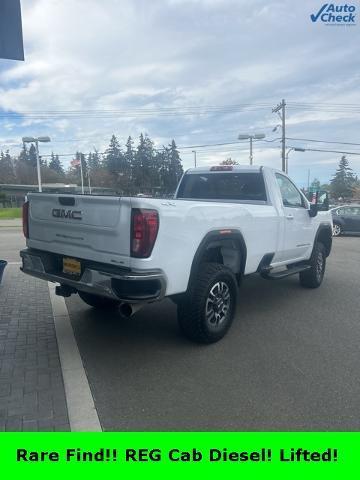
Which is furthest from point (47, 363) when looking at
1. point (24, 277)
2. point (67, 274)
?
point (24, 277)

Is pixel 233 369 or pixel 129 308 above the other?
pixel 129 308

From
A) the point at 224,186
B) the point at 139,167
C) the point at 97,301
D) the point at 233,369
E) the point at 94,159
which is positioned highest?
the point at 94,159

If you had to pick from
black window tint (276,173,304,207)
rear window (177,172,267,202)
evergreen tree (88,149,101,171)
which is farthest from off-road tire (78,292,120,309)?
evergreen tree (88,149,101,171)

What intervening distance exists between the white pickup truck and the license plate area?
0.04ft

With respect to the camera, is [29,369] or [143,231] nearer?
[143,231]

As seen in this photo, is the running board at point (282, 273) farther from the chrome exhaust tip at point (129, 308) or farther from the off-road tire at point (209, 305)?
the chrome exhaust tip at point (129, 308)

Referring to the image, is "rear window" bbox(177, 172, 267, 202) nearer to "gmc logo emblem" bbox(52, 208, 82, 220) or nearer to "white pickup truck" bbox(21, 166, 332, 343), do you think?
"white pickup truck" bbox(21, 166, 332, 343)

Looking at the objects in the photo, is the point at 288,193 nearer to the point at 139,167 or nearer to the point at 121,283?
the point at 121,283

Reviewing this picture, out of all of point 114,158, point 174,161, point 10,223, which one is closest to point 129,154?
point 114,158

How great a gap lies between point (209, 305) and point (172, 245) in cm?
105

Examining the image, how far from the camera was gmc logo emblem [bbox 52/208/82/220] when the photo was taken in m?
3.93

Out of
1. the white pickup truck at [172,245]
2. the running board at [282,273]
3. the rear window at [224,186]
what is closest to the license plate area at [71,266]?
the white pickup truck at [172,245]

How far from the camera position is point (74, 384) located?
3.51 m

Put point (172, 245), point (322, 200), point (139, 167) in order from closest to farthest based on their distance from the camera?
point (172, 245) < point (322, 200) < point (139, 167)
